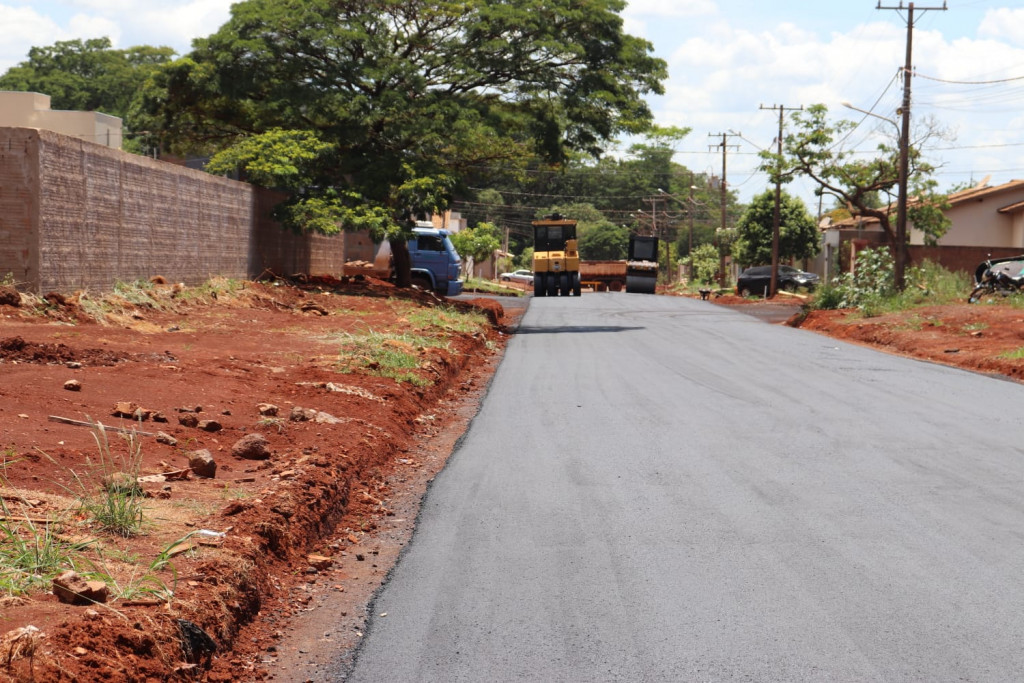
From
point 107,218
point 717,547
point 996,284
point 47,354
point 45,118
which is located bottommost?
point 717,547

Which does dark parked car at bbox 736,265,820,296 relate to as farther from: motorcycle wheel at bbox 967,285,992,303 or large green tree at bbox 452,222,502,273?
motorcycle wheel at bbox 967,285,992,303

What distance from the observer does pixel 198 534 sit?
6328 mm

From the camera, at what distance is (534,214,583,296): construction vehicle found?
4325cm

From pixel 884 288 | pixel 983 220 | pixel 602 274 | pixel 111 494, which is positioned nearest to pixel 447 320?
pixel 884 288

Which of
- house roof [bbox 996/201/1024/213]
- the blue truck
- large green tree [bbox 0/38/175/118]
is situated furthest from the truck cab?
large green tree [bbox 0/38/175/118]

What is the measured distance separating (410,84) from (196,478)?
77.5 feet

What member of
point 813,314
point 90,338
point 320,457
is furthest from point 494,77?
point 320,457

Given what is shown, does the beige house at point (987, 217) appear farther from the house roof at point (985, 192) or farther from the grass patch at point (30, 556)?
the grass patch at point (30, 556)

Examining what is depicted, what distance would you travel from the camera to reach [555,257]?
45.1 m

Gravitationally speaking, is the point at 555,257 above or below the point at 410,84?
below

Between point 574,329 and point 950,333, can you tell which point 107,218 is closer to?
point 574,329

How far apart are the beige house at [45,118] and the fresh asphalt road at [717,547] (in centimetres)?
4041

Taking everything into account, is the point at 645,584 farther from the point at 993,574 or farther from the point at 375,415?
the point at 375,415

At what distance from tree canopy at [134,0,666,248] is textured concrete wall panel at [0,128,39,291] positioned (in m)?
13.3
